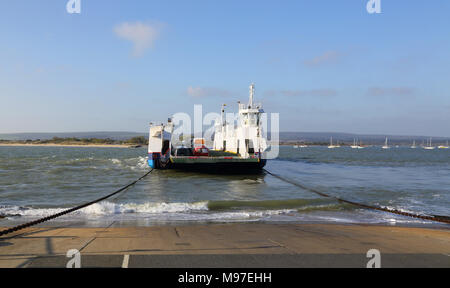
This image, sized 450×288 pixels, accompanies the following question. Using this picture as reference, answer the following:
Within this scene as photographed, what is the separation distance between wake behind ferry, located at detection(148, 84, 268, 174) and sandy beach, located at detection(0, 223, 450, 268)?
18.2 m

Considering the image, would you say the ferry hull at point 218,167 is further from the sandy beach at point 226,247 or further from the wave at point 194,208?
the sandy beach at point 226,247

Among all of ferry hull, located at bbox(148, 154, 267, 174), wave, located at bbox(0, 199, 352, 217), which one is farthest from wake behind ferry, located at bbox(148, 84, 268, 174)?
wave, located at bbox(0, 199, 352, 217)

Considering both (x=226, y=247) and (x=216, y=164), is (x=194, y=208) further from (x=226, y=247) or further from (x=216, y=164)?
(x=216, y=164)

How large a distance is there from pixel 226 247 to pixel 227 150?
1367 inches

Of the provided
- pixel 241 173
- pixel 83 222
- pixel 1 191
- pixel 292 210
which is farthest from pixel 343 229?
pixel 241 173

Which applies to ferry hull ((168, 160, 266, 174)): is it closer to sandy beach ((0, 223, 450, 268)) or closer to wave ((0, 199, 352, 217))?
wave ((0, 199, 352, 217))

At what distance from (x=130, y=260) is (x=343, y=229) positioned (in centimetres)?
589

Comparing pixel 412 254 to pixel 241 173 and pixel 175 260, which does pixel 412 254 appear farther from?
pixel 241 173

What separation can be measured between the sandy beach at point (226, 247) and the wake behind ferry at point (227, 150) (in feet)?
59.7

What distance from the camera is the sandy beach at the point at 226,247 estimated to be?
5520 mm

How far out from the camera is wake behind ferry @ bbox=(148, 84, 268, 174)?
27.1 meters

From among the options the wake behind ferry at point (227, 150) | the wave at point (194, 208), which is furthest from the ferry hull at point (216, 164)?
the wave at point (194, 208)

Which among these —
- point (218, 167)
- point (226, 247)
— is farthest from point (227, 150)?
point (226, 247)
